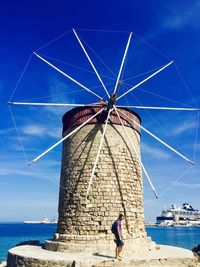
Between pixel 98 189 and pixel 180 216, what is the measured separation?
389ft

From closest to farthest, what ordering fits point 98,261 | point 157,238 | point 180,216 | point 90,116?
point 98,261, point 90,116, point 157,238, point 180,216

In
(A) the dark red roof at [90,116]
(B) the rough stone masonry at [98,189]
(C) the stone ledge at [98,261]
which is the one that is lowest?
(C) the stone ledge at [98,261]

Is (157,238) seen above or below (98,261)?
below

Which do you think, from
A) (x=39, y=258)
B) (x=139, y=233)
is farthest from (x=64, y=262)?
(x=139, y=233)

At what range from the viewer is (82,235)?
12281 millimetres

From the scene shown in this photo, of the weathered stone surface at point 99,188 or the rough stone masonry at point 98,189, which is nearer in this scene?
the rough stone masonry at point 98,189

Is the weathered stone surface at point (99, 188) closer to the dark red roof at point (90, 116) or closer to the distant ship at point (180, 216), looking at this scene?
the dark red roof at point (90, 116)

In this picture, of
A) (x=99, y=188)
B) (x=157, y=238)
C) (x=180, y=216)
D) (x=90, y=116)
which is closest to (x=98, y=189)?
(x=99, y=188)

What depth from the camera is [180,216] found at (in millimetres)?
122062

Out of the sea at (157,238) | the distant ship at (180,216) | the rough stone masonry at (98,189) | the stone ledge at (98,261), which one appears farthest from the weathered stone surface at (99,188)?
the distant ship at (180,216)

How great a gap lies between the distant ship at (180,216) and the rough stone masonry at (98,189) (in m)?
112

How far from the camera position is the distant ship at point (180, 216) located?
119 metres

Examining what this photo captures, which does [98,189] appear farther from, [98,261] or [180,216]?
[180,216]

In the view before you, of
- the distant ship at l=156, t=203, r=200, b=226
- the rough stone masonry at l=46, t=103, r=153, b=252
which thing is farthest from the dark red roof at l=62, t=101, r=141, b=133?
the distant ship at l=156, t=203, r=200, b=226
